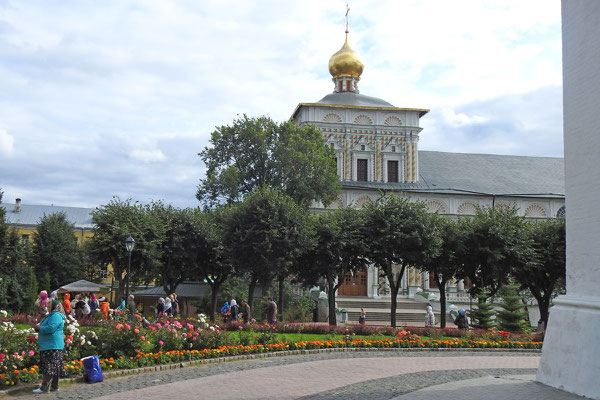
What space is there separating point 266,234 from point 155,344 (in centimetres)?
1342

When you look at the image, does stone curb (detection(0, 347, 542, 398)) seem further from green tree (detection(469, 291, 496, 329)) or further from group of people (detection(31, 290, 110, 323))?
green tree (detection(469, 291, 496, 329))

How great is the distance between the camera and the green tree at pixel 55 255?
48.1m

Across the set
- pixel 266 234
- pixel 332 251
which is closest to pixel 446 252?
pixel 332 251

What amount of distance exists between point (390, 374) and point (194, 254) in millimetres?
20834

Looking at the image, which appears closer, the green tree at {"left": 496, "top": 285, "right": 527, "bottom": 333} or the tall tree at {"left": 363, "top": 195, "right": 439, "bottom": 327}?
the tall tree at {"left": 363, "top": 195, "right": 439, "bottom": 327}

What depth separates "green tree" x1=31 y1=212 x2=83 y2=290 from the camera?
48062 mm

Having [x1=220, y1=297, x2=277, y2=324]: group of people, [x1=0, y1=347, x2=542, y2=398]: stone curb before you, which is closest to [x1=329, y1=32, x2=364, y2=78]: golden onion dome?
[x1=220, y1=297, x2=277, y2=324]: group of people

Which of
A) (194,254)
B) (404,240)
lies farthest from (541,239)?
(194,254)

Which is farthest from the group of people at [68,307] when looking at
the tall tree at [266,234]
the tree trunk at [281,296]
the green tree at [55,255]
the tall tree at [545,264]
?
the green tree at [55,255]

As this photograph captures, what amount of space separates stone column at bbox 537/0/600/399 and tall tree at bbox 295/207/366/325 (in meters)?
17.5

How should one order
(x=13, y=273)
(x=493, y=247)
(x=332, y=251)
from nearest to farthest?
(x=493, y=247), (x=332, y=251), (x=13, y=273)

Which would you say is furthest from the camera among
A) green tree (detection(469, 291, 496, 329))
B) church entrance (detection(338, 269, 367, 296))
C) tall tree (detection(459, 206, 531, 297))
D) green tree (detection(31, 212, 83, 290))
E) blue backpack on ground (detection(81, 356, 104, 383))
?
green tree (detection(31, 212, 83, 290))

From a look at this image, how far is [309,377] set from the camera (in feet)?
43.5

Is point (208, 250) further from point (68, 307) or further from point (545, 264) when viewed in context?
point (545, 264)
